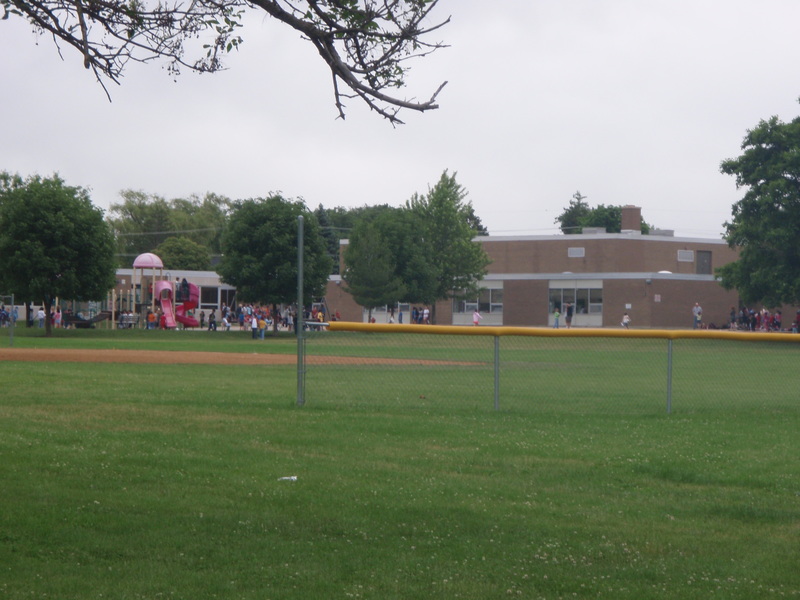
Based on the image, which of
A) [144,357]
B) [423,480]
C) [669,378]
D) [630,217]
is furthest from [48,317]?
[630,217]

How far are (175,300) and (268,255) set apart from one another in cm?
1491

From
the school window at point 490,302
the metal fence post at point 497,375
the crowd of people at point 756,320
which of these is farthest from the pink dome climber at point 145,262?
the metal fence post at point 497,375

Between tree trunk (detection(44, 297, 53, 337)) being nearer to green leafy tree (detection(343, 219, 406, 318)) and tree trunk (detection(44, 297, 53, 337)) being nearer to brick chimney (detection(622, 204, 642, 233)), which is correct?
green leafy tree (detection(343, 219, 406, 318))

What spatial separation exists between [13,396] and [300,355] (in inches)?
198

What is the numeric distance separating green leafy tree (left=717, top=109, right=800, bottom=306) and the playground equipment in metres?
33.9

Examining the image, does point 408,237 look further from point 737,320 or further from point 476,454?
point 476,454

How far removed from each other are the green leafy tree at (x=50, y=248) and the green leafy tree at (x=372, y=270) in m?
16.9

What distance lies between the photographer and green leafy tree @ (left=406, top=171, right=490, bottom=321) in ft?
221

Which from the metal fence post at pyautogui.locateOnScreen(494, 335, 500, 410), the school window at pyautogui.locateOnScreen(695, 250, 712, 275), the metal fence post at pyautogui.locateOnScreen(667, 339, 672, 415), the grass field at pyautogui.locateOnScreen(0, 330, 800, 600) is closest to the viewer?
the grass field at pyautogui.locateOnScreen(0, 330, 800, 600)

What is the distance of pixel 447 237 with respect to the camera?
67.9 m

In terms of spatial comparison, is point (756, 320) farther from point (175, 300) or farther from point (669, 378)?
point (669, 378)

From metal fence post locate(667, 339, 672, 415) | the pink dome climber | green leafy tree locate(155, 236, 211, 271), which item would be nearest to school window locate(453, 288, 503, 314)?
the pink dome climber

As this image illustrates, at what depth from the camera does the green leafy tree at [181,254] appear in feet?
335

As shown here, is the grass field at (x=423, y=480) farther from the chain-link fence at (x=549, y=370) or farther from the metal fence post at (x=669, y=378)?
the metal fence post at (x=669, y=378)
